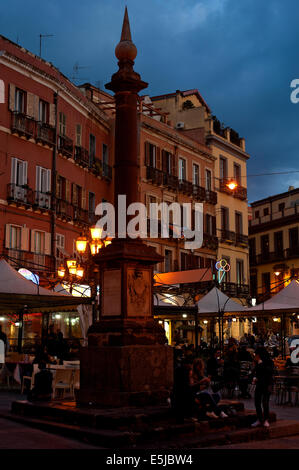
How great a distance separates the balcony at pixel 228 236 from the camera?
46000mm

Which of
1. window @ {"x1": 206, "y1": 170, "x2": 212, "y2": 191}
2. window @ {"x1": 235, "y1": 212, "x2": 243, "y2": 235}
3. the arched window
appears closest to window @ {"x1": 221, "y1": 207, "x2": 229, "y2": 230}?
window @ {"x1": 206, "y1": 170, "x2": 212, "y2": 191}

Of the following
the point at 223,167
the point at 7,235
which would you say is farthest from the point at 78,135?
the point at 223,167

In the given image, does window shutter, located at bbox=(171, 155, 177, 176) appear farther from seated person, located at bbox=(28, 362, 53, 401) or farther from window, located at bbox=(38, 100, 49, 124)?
seated person, located at bbox=(28, 362, 53, 401)

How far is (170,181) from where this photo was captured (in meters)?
40.5

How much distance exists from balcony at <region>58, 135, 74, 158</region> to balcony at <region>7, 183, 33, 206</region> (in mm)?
3349

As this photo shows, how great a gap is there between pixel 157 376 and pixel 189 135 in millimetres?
36517

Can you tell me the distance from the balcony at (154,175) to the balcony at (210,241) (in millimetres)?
5756

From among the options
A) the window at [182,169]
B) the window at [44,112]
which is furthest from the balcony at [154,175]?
the window at [44,112]

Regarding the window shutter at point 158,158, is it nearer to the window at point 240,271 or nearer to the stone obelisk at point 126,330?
the window at point 240,271

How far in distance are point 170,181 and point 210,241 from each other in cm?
565

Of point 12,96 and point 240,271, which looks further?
point 240,271

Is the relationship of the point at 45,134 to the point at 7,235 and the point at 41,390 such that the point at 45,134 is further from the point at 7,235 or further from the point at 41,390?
the point at 41,390

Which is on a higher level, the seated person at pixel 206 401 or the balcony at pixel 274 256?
the balcony at pixel 274 256
